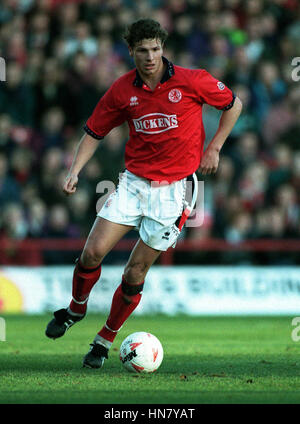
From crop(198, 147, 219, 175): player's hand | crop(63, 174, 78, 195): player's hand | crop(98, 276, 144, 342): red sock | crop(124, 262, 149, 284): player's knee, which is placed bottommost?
Result: crop(98, 276, 144, 342): red sock

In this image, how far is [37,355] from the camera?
26.0 feet

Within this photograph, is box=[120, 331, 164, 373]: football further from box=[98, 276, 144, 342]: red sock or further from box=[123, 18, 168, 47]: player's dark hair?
box=[123, 18, 168, 47]: player's dark hair

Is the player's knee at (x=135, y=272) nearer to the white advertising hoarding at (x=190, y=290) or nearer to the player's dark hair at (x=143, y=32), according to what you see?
the player's dark hair at (x=143, y=32)

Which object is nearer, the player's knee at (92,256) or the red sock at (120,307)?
the player's knee at (92,256)

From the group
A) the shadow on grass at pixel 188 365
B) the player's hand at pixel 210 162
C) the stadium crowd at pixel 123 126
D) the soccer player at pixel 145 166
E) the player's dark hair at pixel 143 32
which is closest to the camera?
the player's dark hair at pixel 143 32

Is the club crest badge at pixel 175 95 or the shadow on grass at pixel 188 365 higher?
the club crest badge at pixel 175 95

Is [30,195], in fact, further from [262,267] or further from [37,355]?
[37,355]

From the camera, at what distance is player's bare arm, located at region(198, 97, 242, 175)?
6914mm

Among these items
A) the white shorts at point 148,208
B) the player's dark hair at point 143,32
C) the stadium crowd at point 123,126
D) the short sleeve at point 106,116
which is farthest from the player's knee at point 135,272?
the stadium crowd at point 123,126

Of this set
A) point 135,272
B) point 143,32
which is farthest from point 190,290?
point 143,32

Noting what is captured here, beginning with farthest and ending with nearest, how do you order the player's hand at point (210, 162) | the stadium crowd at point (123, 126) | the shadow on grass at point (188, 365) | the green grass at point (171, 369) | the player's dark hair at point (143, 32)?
the stadium crowd at point (123, 126) < the player's hand at point (210, 162) < the shadow on grass at point (188, 365) < the player's dark hair at point (143, 32) < the green grass at point (171, 369)

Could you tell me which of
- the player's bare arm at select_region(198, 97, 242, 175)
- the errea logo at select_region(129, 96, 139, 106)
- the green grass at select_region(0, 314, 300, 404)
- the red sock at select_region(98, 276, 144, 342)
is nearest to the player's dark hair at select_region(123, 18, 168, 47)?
the errea logo at select_region(129, 96, 139, 106)

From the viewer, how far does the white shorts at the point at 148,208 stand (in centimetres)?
684

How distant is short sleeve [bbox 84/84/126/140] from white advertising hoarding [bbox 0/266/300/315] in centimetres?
641
